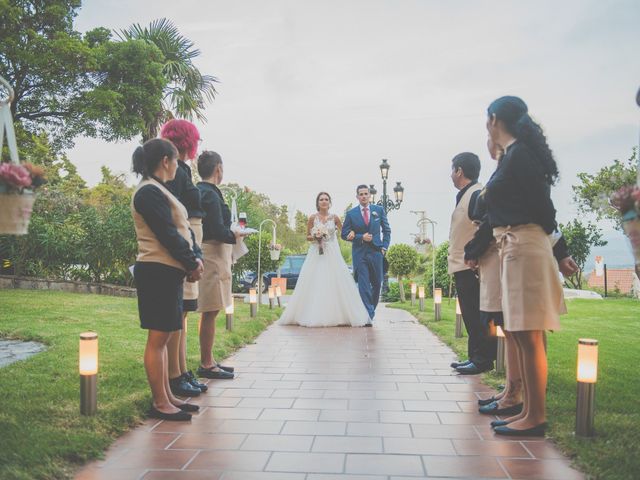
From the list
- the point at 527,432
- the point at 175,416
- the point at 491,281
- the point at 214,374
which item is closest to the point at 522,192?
the point at 491,281

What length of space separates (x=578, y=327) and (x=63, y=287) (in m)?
10.9

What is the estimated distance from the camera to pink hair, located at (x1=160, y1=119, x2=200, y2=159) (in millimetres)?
4523

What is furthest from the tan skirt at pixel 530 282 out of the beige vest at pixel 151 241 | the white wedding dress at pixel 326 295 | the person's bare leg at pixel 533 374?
the white wedding dress at pixel 326 295

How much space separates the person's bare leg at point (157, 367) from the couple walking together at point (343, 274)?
5356 mm

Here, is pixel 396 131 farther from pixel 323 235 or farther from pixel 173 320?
pixel 173 320

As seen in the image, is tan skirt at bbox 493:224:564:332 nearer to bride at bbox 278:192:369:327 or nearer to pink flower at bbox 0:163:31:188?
pink flower at bbox 0:163:31:188

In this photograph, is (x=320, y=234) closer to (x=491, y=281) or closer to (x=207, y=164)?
(x=207, y=164)

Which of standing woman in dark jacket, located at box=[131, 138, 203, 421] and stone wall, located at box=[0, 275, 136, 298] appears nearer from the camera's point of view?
standing woman in dark jacket, located at box=[131, 138, 203, 421]

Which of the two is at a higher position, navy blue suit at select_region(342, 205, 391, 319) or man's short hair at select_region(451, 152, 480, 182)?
man's short hair at select_region(451, 152, 480, 182)

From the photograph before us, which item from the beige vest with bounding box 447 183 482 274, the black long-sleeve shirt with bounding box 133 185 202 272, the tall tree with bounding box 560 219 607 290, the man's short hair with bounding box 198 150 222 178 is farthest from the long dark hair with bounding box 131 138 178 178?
the tall tree with bounding box 560 219 607 290

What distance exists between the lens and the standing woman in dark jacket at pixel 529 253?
3.40 meters

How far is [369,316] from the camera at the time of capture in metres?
9.40

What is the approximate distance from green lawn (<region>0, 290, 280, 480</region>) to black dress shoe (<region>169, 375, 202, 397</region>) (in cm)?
21

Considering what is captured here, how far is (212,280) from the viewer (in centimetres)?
503
